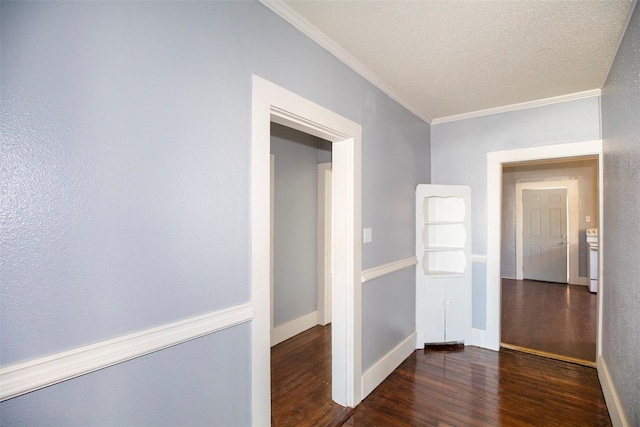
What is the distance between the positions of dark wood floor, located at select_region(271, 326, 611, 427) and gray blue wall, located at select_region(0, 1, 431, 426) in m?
0.97

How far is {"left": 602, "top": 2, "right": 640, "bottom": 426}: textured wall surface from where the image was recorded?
1598mm

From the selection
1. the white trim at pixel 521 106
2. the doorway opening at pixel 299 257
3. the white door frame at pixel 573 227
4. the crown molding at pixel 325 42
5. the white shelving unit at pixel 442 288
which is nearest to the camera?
the crown molding at pixel 325 42

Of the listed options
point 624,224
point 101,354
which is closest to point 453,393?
point 624,224

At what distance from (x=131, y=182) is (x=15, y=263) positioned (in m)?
0.40

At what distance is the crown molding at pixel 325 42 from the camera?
1674mm

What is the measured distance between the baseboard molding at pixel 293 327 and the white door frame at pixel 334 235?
3.90 ft

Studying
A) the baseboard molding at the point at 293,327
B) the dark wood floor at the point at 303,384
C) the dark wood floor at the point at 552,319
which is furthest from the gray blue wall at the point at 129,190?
the dark wood floor at the point at 552,319

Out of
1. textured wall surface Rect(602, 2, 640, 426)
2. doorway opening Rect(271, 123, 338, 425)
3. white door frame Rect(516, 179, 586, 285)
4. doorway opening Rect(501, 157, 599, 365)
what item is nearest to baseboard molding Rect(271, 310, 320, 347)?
doorway opening Rect(271, 123, 338, 425)

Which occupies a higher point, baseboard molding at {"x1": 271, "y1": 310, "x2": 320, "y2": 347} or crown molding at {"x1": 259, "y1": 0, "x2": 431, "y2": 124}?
crown molding at {"x1": 259, "y1": 0, "x2": 431, "y2": 124}

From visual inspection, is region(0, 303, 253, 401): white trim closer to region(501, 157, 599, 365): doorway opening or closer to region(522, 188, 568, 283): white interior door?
region(501, 157, 599, 365): doorway opening

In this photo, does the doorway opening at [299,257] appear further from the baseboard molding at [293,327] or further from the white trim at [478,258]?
the white trim at [478,258]

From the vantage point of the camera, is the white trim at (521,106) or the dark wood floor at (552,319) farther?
the dark wood floor at (552,319)

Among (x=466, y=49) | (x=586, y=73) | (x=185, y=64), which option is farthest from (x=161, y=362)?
(x=586, y=73)

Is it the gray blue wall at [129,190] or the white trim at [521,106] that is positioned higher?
the white trim at [521,106]
